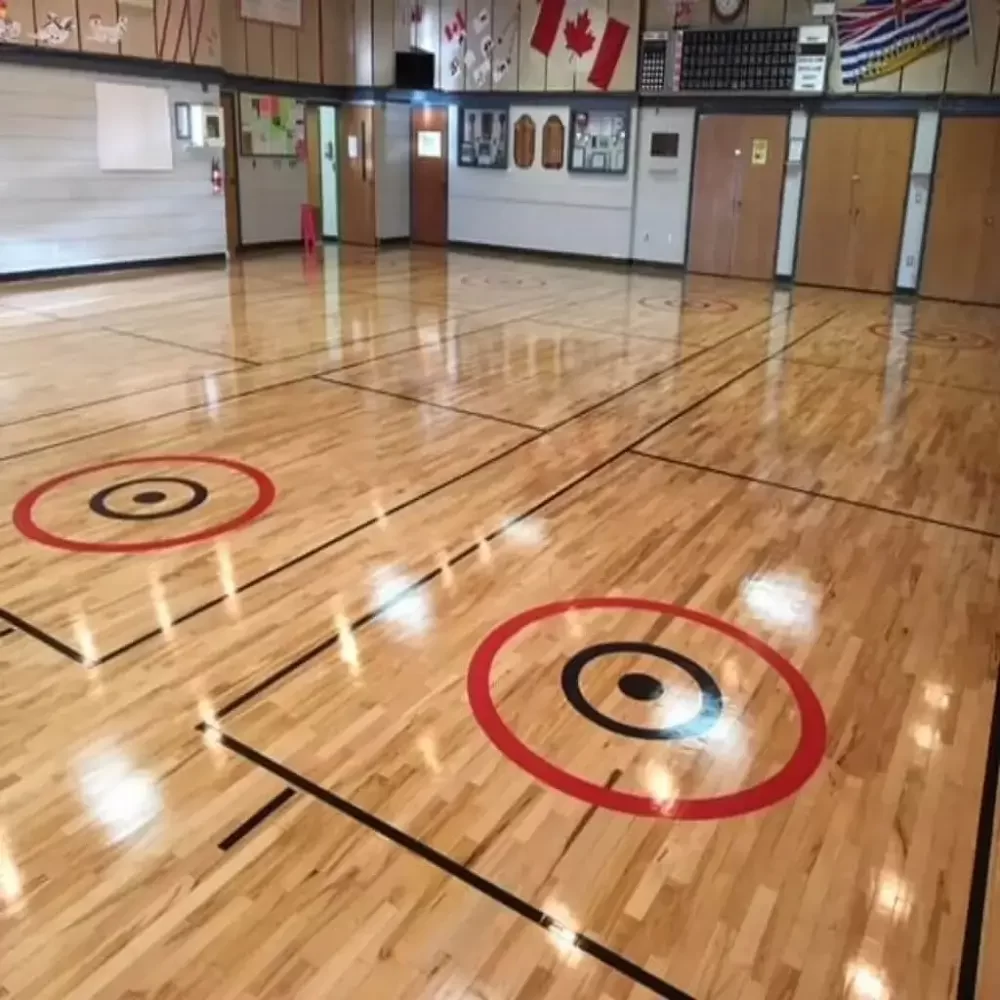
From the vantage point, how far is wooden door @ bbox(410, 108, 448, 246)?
1521cm

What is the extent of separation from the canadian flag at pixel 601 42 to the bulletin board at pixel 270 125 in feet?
12.2

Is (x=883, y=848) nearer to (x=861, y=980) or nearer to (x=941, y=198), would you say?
(x=861, y=980)

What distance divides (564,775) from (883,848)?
2.74ft

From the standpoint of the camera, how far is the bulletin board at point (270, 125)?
44.9ft

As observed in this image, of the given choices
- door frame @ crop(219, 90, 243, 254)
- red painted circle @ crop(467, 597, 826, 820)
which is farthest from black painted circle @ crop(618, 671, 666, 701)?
door frame @ crop(219, 90, 243, 254)

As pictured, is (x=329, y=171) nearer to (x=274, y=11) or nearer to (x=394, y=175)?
(x=394, y=175)

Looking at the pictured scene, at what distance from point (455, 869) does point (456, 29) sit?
14.3 metres

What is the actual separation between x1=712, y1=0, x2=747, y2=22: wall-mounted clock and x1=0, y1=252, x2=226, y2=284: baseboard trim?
7.17 m

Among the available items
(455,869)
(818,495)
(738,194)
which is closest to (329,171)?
(738,194)

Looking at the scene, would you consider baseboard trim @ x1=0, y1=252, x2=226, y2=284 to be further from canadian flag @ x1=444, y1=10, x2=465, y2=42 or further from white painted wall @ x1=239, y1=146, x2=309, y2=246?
canadian flag @ x1=444, y1=10, x2=465, y2=42

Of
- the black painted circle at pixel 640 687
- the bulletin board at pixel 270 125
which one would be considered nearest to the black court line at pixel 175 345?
the black painted circle at pixel 640 687

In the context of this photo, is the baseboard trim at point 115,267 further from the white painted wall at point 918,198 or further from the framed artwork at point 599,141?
the white painted wall at point 918,198

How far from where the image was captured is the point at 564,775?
105 inches

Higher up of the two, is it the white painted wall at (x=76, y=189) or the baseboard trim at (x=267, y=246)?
the white painted wall at (x=76, y=189)
